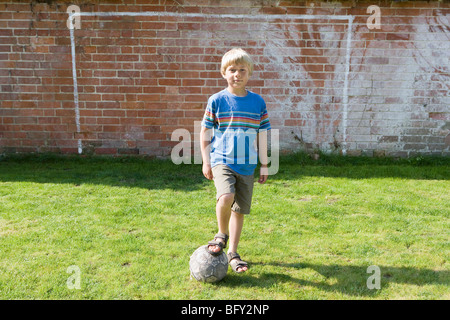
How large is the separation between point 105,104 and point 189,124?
1.49 m

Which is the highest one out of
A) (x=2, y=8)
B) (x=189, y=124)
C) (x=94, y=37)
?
(x=2, y=8)

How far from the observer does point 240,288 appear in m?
3.12

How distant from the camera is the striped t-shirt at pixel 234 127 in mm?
3346

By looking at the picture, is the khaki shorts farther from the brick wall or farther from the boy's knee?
the brick wall

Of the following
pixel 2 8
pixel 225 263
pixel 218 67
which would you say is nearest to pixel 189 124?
pixel 218 67

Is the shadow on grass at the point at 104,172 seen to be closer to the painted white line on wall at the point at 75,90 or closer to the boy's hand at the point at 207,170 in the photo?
the painted white line on wall at the point at 75,90

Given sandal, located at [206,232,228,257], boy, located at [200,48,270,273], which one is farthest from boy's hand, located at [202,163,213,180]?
sandal, located at [206,232,228,257]

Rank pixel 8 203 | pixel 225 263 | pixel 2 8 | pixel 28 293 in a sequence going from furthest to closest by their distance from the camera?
1. pixel 2 8
2. pixel 8 203
3. pixel 225 263
4. pixel 28 293

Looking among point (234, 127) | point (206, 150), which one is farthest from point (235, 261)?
point (234, 127)

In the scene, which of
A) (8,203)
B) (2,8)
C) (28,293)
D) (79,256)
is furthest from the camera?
(2,8)

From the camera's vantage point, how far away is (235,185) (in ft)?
11.3

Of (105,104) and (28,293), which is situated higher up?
(105,104)

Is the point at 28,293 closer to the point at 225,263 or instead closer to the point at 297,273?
the point at 225,263

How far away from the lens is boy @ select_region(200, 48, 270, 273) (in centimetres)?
329
